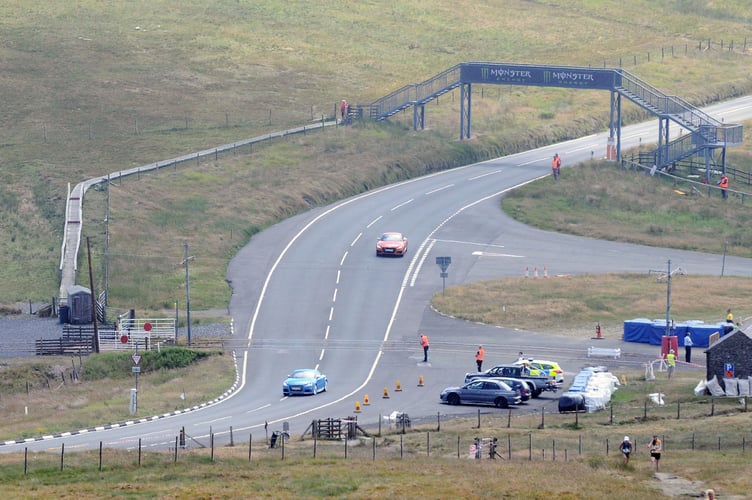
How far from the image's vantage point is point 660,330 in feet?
248

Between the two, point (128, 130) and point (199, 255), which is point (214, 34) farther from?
point (199, 255)

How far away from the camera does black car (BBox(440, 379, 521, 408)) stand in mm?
62688

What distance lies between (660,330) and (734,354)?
42.6 ft

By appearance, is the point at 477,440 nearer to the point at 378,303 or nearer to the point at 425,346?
the point at 425,346

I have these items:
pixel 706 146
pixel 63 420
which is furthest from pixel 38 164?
pixel 63 420

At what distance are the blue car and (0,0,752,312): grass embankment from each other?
60.3ft

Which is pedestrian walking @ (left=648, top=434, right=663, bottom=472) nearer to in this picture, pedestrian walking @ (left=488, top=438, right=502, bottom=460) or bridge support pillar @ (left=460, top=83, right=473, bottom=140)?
pedestrian walking @ (left=488, top=438, right=502, bottom=460)

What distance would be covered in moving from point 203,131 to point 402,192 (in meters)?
26.2

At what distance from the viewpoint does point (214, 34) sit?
161875mm

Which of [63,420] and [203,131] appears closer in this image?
[63,420]

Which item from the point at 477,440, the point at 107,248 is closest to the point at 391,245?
the point at 107,248

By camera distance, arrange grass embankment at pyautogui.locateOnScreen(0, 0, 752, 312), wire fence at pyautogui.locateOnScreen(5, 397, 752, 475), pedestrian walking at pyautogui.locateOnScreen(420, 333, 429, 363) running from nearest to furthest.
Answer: wire fence at pyautogui.locateOnScreen(5, 397, 752, 475) → pedestrian walking at pyautogui.locateOnScreen(420, 333, 429, 363) → grass embankment at pyautogui.locateOnScreen(0, 0, 752, 312)

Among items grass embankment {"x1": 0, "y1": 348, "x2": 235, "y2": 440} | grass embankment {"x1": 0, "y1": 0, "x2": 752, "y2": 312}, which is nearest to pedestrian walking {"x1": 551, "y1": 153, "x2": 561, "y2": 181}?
grass embankment {"x1": 0, "y1": 0, "x2": 752, "y2": 312}

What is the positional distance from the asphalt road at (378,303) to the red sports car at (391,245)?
707 millimetres
